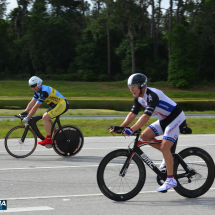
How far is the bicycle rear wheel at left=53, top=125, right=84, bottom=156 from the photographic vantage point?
337 inches

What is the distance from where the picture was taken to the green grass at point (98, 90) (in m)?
43.1

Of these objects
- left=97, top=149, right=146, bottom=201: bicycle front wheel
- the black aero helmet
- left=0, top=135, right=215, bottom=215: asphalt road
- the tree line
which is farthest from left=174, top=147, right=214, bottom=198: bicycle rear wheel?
the tree line

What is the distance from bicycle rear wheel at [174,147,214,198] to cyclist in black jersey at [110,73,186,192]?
23 cm

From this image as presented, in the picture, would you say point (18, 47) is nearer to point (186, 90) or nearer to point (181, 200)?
point (186, 90)

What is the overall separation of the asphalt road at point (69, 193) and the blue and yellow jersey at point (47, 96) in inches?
51.1

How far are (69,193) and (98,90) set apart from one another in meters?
41.9

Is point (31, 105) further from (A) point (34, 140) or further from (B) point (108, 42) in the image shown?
(B) point (108, 42)

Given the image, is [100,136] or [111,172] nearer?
[111,172]

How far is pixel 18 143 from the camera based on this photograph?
841 cm

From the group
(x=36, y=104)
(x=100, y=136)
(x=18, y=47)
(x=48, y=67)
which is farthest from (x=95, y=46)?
(x=36, y=104)

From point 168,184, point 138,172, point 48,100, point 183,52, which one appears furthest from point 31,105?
point 183,52

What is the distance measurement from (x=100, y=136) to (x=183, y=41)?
41248mm

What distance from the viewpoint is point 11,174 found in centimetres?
673

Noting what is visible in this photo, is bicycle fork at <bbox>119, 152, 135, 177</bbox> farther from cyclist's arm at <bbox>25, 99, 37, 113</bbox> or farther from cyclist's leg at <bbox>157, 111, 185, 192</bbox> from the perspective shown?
cyclist's arm at <bbox>25, 99, 37, 113</bbox>
